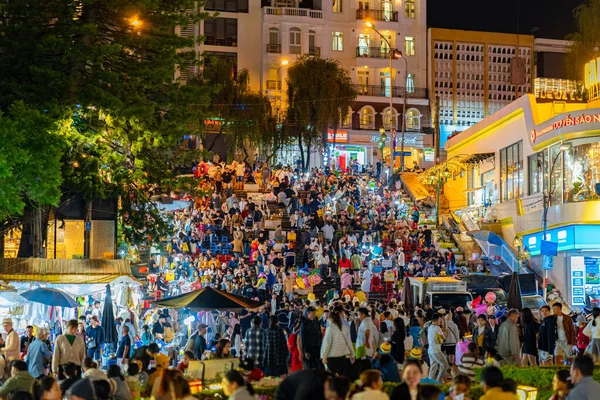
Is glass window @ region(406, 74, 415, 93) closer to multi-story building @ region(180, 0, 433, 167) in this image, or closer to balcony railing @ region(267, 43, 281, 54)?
multi-story building @ region(180, 0, 433, 167)

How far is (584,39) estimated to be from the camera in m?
51.4

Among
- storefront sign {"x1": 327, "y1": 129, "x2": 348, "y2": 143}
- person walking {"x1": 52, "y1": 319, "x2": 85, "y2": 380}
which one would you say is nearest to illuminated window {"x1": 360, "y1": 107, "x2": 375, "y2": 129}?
storefront sign {"x1": 327, "y1": 129, "x2": 348, "y2": 143}

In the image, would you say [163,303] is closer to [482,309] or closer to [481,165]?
[482,309]

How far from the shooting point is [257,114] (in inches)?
2442

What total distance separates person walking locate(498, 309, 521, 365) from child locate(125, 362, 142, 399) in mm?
8077

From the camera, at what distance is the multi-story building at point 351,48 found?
70.1 meters

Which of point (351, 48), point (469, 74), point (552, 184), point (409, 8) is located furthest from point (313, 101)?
point (552, 184)

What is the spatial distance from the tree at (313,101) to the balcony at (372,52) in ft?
27.9

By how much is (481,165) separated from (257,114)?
63.1ft

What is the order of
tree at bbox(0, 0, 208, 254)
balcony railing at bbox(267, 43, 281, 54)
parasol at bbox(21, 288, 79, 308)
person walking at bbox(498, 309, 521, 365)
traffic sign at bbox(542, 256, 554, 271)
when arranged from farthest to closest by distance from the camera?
balcony railing at bbox(267, 43, 281, 54), traffic sign at bbox(542, 256, 554, 271), tree at bbox(0, 0, 208, 254), parasol at bbox(21, 288, 79, 308), person walking at bbox(498, 309, 521, 365)

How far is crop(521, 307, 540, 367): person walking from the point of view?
19438 millimetres

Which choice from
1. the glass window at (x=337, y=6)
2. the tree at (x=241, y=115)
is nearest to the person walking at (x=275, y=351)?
the tree at (x=241, y=115)

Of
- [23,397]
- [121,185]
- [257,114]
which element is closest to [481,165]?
[257,114]

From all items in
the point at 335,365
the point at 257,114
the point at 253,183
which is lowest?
the point at 335,365
